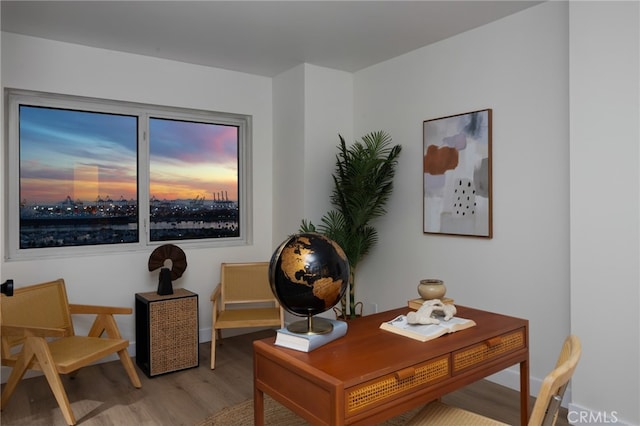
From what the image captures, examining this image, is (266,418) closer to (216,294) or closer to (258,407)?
(258,407)

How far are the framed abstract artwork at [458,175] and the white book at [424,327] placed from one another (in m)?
1.53

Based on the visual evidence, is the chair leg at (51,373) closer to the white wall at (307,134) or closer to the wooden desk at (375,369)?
the wooden desk at (375,369)

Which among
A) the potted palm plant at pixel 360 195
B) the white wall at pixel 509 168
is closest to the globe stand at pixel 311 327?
the white wall at pixel 509 168

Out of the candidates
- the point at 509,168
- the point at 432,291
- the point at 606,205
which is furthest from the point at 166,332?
the point at 606,205

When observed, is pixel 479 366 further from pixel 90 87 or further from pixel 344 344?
pixel 90 87

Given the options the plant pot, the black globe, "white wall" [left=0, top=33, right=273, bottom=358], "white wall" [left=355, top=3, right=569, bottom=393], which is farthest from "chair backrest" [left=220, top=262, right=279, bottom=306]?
the black globe

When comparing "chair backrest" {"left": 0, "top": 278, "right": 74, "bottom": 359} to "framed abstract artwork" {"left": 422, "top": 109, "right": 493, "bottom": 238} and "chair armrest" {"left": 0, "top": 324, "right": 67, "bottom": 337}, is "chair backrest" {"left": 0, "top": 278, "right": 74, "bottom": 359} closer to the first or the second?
"chair armrest" {"left": 0, "top": 324, "right": 67, "bottom": 337}

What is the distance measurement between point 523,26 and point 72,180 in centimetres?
386

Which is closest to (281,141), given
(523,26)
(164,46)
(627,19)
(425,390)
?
(164,46)

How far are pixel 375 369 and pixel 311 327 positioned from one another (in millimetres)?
388

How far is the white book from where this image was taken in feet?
6.48

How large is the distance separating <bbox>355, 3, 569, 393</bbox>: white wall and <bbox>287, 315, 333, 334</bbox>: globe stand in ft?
6.33

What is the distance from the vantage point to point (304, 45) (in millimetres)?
3959

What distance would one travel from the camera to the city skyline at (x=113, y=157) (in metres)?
3.79
